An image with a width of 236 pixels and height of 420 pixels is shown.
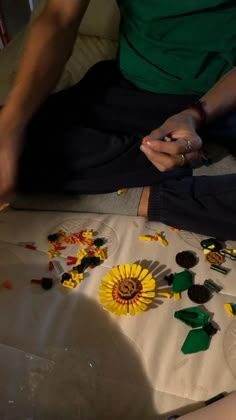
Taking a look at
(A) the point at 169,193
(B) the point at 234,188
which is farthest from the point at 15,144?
(B) the point at 234,188

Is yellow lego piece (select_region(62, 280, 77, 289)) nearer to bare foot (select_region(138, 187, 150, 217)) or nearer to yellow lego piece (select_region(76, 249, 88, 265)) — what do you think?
yellow lego piece (select_region(76, 249, 88, 265))

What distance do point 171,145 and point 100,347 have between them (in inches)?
13.2

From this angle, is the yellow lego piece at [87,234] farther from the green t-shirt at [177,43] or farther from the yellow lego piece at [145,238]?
the green t-shirt at [177,43]

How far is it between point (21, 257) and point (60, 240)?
7 centimetres

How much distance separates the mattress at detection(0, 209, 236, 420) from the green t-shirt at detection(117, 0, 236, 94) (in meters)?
0.40

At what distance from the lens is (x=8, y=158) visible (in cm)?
70

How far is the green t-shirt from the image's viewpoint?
0.81m

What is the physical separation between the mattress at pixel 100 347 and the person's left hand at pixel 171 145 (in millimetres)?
145

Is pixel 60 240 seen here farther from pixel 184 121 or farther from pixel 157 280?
pixel 184 121

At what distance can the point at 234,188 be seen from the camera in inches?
27.4

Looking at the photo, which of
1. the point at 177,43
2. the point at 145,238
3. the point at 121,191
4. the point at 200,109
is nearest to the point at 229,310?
the point at 145,238

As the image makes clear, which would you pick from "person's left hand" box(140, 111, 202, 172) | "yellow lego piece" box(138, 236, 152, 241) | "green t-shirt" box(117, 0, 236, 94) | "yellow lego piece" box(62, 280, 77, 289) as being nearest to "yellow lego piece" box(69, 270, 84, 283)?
"yellow lego piece" box(62, 280, 77, 289)

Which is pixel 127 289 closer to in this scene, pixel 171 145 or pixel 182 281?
pixel 182 281

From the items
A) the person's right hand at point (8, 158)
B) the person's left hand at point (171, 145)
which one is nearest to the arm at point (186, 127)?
the person's left hand at point (171, 145)
